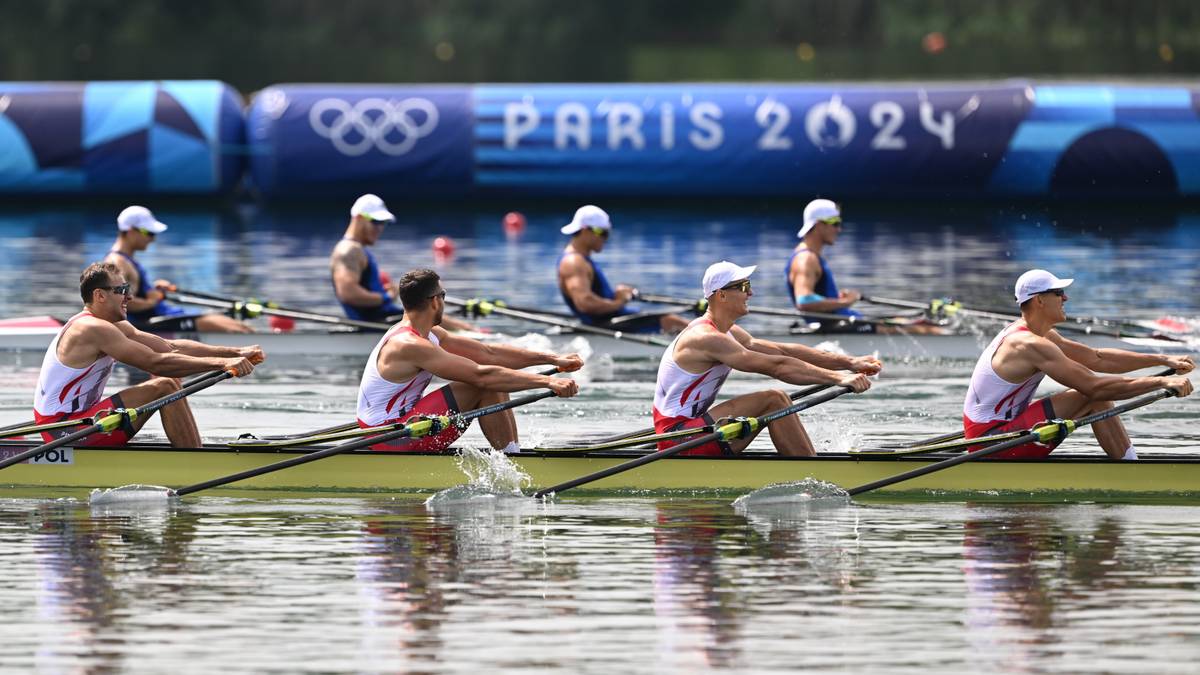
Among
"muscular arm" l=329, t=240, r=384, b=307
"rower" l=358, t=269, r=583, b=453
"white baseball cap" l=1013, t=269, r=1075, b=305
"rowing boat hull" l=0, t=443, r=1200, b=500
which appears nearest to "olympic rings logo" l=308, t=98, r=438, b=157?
"muscular arm" l=329, t=240, r=384, b=307

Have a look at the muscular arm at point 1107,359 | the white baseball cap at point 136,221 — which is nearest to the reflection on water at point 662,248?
the white baseball cap at point 136,221

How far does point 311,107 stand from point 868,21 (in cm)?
3646

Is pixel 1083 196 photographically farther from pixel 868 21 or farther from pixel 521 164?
→ pixel 868 21

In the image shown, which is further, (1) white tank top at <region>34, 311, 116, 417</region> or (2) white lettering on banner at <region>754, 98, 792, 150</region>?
(2) white lettering on banner at <region>754, 98, 792, 150</region>

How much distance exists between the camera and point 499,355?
13.8 m

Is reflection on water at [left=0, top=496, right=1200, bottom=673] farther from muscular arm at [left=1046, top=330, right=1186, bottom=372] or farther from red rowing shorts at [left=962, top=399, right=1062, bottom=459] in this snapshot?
muscular arm at [left=1046, top=330, right=1186, bottom=372]

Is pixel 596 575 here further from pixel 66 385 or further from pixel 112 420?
pixel 66 385

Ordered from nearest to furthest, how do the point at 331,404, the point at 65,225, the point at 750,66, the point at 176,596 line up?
the point at 176,596 → the point at 331,404 → the point at 65,225 → the point at 750,66

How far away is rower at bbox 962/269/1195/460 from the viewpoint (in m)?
12.8

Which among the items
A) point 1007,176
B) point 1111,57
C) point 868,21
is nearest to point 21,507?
point 1007,176

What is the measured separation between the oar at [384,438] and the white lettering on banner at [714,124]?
2162cm

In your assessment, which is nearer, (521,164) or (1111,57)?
(521,164)

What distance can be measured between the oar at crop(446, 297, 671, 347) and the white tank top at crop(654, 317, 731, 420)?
18.7 ft

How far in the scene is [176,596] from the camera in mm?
10789
